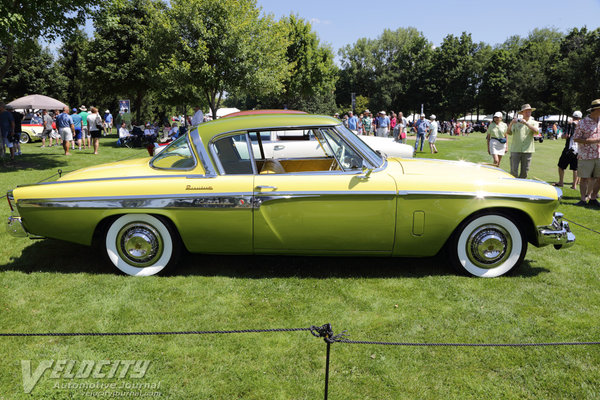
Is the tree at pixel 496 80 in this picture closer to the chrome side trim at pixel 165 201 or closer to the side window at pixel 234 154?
the side window at pixel 234 154

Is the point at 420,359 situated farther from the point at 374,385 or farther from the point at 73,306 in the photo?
the point at 73,306

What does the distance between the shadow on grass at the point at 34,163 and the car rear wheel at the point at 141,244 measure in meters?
9.24

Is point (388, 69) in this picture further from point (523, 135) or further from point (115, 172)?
point (115, 172)

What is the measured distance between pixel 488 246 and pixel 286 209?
6.85 ft

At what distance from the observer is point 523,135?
7.95 metres

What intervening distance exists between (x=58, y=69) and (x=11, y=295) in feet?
150

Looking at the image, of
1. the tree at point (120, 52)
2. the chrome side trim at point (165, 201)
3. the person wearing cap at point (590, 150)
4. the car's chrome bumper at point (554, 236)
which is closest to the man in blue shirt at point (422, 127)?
the person wearing cap at point (590, 150)

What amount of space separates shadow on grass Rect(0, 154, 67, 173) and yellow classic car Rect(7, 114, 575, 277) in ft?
29.8

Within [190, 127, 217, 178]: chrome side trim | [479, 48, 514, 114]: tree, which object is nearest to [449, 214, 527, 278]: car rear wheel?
[190, 127, 217, 178]: chrome side trim

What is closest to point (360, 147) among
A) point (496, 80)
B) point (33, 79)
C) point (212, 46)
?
point (212, 46)

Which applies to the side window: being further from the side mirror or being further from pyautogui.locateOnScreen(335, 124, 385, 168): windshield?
the side mirror

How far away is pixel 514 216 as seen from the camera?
4152 mm

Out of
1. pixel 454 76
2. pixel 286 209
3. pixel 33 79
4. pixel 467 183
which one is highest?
pixel 454 76

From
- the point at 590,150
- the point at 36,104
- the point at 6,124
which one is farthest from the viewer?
the point at 36,104
